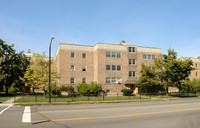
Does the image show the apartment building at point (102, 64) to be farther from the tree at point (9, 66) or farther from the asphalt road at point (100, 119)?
the asphalt road at point (100, 119)

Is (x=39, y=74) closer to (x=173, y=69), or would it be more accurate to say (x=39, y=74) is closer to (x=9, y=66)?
(x=9, y=66)

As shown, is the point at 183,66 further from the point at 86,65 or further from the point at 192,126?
the point at 192,126

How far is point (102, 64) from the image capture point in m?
33.7

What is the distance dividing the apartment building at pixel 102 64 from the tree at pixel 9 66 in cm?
847

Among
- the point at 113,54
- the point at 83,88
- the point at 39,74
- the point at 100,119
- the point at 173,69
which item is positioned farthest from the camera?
the point at 113,54

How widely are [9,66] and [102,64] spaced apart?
61.2 feet

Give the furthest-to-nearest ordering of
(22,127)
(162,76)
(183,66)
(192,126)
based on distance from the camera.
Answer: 1. (162,76)
2. (183,66)
3. (192,126)
4. (22,127)

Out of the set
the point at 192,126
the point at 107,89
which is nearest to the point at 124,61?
the point at 107,89

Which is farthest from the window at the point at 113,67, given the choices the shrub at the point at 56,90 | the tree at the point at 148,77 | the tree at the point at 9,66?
the tree at the point at 9,66

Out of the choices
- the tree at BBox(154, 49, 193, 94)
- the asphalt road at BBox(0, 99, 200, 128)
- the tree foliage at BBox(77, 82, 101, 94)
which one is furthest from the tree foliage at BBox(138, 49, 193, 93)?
the asphalt road at BBox(0, 99, 200, 128)

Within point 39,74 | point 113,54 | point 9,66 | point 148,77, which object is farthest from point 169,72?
point 9,66

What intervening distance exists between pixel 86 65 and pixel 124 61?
790cm

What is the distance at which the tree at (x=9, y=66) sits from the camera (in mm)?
33281

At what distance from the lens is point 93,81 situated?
3491 cm
